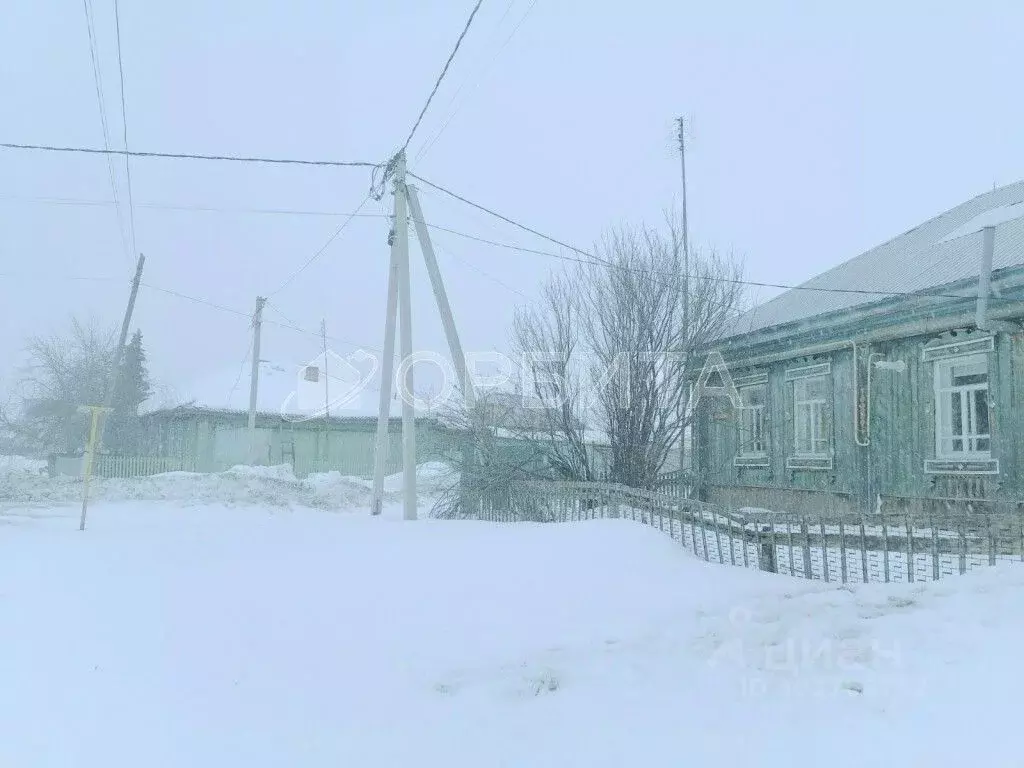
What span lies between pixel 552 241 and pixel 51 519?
34.1ft

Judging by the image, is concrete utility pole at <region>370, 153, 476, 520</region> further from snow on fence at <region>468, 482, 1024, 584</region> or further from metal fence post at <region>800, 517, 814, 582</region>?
metal fence post at <region>800, 517, 814, 582</region>

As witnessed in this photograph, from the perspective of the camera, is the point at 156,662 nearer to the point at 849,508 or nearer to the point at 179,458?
the point at 849,508

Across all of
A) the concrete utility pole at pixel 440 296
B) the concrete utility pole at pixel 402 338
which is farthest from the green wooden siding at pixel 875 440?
the concrete utility pole at pixel 402 338

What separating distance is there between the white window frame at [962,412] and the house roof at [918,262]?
1.21 m

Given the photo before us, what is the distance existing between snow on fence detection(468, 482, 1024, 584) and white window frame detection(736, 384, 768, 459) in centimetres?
756

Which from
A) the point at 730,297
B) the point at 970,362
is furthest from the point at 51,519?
the point at 970,362

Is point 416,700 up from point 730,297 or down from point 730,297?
down

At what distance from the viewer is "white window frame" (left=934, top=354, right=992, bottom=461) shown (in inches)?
477

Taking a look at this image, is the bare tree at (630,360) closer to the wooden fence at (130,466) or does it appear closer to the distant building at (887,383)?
the distant building at (887,383)

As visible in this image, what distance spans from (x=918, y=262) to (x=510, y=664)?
12.2 m

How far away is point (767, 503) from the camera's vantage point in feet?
53.5

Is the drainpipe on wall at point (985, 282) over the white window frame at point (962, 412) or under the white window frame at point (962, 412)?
over

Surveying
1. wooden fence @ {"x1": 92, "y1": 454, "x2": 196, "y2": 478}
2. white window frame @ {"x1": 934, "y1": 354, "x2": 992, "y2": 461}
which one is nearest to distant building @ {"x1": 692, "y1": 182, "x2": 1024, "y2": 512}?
white window frame @ {"x1": 934, "y1": 354, "x2": 992, "y2": 461}

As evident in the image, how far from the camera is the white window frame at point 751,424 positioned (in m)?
16.7
